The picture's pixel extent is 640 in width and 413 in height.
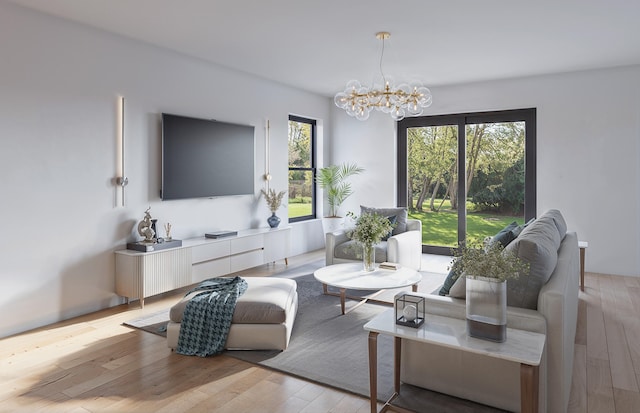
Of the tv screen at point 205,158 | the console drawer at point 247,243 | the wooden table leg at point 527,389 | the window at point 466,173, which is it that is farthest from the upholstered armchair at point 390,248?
the wooden table leg at point 527,389

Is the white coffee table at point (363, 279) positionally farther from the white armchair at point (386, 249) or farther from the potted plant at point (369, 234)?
the white armchair at point (386, 249)

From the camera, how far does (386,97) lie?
174 inches

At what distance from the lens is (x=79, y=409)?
7.98ft

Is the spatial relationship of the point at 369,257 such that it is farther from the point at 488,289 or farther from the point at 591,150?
the point at 591,150

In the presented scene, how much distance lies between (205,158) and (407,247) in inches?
102

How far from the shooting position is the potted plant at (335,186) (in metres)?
7.29

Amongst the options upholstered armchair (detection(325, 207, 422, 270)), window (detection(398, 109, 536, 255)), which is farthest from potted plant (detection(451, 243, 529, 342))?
window (detection(398, 109, 536, 255))

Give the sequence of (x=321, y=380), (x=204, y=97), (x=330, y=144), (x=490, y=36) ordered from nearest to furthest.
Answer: (x=321, y=380)
(x=490, y=36)
(x=204, y=97)
(x=330, y=144)

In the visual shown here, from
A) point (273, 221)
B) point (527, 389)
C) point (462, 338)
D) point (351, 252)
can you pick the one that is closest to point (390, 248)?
point (351, 252)

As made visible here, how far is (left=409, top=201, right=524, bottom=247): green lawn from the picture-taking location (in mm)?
6684

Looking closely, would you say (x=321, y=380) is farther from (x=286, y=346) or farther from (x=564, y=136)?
(x=564, y=136)

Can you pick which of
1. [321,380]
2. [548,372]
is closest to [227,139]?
[321,380]

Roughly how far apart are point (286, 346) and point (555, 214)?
2.66 metres

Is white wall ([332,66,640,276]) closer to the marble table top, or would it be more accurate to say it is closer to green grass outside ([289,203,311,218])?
green grass outside ([289,203,311,218])
